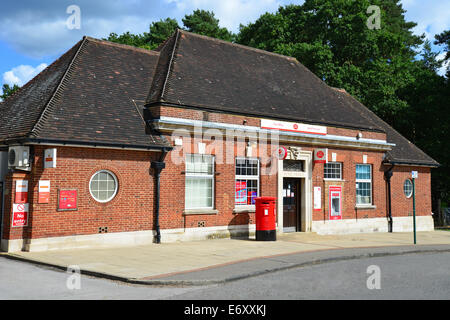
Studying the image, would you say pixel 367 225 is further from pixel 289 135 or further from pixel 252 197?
pixel 252 197

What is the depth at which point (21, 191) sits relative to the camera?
1281 centimetres

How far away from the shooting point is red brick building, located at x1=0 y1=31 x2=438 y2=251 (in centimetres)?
1332

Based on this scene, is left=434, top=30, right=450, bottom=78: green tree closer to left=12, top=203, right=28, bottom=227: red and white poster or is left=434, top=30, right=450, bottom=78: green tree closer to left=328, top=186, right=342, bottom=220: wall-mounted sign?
left=328, top=186, right=342, bottom=220: wall-mounted sign

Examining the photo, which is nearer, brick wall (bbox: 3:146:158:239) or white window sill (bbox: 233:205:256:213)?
brick wall (bbox: 3:146:158:239)

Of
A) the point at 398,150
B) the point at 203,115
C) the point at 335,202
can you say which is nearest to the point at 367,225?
the point at 335,202

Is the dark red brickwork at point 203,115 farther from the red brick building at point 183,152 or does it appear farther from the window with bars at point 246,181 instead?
the window with bars at point 246,181

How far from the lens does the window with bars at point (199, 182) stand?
16219 mm

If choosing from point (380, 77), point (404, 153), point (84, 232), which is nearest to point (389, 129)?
point (404, 153)

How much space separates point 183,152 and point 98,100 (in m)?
3.40

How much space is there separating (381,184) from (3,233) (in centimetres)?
1680

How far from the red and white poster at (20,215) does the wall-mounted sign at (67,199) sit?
3.06 ft

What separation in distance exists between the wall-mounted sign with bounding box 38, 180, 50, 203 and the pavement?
1.50m

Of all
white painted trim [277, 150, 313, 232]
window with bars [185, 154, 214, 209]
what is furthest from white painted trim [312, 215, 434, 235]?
window with bars [185, 154, 214, 209]

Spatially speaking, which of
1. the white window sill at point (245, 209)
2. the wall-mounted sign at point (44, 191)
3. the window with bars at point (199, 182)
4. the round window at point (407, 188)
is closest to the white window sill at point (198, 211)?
the window with bars at point (199, 182)
